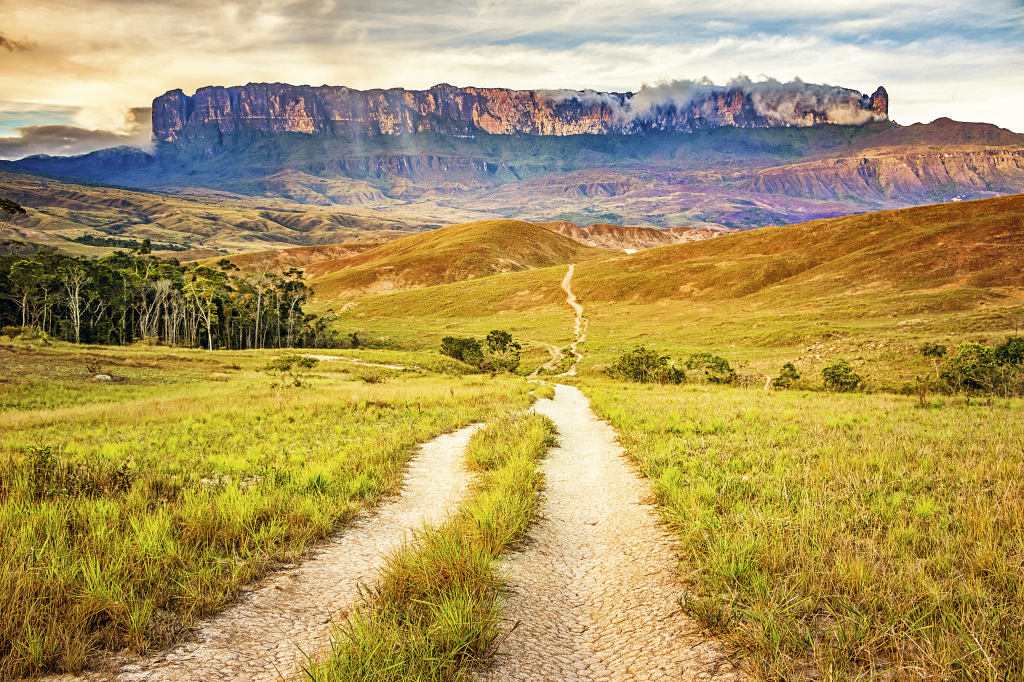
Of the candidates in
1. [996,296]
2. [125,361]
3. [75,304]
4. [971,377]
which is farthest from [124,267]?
[996,296]

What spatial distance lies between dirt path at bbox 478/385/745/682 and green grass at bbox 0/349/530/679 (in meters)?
2.99

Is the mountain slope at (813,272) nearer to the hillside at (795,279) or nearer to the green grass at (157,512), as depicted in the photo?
the hillside at (795,279)

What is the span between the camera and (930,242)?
3964 inches

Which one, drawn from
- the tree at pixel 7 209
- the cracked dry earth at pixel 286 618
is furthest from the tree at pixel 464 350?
the cracked dry earth at pixel 286 618

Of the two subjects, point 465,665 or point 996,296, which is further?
point 996,296

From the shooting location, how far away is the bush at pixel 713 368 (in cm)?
4509

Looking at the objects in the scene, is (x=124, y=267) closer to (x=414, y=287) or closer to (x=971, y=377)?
(x=414, y=287)

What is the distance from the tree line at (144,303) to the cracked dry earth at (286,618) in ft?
260

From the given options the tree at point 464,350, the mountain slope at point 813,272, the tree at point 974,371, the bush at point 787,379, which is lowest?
the tree at point 464,350

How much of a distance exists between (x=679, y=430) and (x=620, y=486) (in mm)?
4993

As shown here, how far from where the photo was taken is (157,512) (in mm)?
6984

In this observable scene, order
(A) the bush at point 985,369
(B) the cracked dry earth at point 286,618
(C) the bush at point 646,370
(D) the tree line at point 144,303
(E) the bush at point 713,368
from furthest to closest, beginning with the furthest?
1. (D) the tree line at point 144,303
2. (E) the bush at point 713,368
3. (C) the bush at point 646,370
4. (A) the bush at point 985,369
5. (B) the cracked dry earth at point 286,618

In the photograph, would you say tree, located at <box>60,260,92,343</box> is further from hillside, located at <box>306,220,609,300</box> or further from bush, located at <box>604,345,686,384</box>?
hillside, located at <box>306,220,609,300</box>

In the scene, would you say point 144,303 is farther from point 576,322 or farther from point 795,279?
point 795,279
